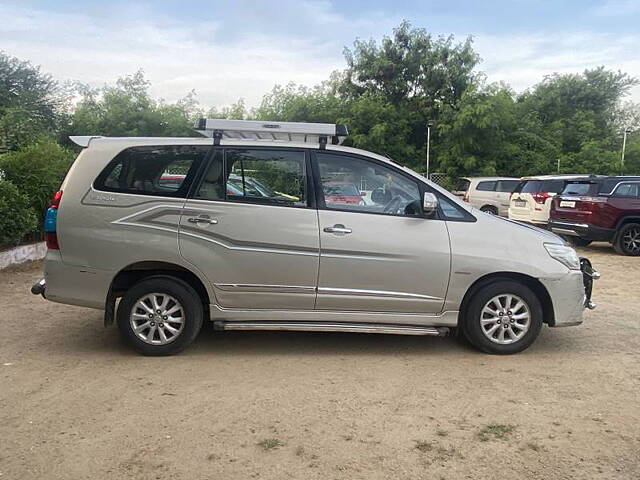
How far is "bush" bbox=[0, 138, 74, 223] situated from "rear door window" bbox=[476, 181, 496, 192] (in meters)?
13.0

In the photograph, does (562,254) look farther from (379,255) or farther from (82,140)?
(82,140)

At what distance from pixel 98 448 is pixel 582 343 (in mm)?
4472

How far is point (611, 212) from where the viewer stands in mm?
11320

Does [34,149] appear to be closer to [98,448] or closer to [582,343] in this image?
[98,448]

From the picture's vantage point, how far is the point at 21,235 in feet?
29.3

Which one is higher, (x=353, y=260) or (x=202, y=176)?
(x=202, y=176)

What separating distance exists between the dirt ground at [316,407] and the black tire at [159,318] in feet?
0.40

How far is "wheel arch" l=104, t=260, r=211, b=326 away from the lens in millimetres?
4891

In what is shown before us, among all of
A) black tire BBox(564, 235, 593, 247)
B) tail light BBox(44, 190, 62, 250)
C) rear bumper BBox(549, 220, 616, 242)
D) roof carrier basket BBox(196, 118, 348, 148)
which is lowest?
black tire BBox(564, 235, 593, 247)

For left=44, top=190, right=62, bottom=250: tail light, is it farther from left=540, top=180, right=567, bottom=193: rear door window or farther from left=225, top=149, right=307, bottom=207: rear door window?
left=540, top=180, right=567, bottom=193: rear door window

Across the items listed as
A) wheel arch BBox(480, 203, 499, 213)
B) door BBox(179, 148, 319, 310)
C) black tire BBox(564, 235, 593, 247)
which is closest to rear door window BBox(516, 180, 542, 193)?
black tire BBox(564, 235, 593, 247)

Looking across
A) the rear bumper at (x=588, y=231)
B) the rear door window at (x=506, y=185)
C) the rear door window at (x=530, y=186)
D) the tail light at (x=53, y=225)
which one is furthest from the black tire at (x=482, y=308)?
the rear door window at (x=506, y=185)

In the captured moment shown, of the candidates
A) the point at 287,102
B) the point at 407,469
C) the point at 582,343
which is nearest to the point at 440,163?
the point at 287,102

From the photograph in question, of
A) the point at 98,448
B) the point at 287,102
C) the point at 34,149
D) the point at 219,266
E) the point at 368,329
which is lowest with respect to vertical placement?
the point at 98,448
